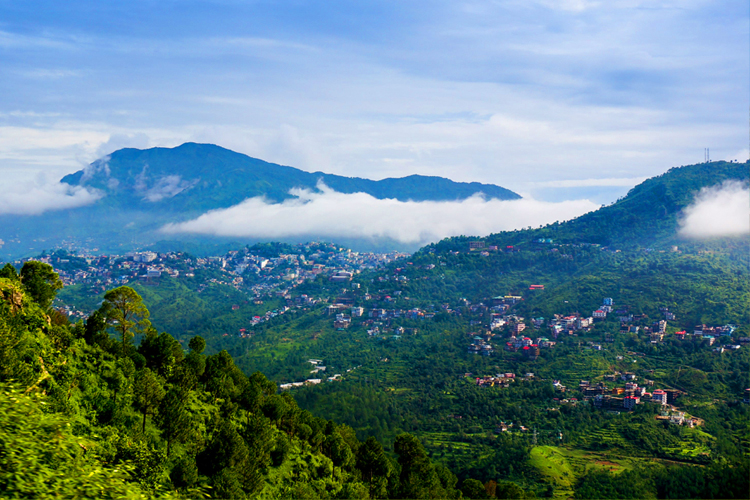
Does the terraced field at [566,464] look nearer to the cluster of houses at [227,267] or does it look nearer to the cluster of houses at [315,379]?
the cluster of houses at [315,379]

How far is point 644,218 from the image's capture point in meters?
94.0

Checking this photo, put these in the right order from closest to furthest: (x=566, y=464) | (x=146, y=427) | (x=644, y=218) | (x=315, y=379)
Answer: (x=146, y=427) → (x=566, y=464) → (x=315, y=379) → (x=644, y=218)

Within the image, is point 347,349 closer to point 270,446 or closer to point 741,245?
point 270,446

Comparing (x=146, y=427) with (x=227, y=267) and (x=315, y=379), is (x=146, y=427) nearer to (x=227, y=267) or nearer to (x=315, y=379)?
(x=315, y=379)

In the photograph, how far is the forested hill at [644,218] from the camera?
90062 millimetres

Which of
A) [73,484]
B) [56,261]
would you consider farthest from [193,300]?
[73,484]

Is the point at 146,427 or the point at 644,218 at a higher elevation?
the point at 644,218

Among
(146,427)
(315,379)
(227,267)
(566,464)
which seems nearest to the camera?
(146,427)

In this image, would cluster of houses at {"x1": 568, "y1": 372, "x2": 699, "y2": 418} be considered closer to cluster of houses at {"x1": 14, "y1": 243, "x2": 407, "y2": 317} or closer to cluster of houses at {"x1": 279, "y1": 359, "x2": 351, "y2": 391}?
cluster of houses at {"x1": 279, "y1": 359, "x2": 351, "y2": 391}

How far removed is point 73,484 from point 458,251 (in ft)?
302

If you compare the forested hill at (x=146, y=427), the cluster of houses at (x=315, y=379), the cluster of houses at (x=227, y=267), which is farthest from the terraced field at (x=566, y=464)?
the cluster of houses at (x=227, y=267)

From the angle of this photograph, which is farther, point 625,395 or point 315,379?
point 315,379

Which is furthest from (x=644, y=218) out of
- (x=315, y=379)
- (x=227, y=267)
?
(x=227, y=267)

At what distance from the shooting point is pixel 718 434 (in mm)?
34562
